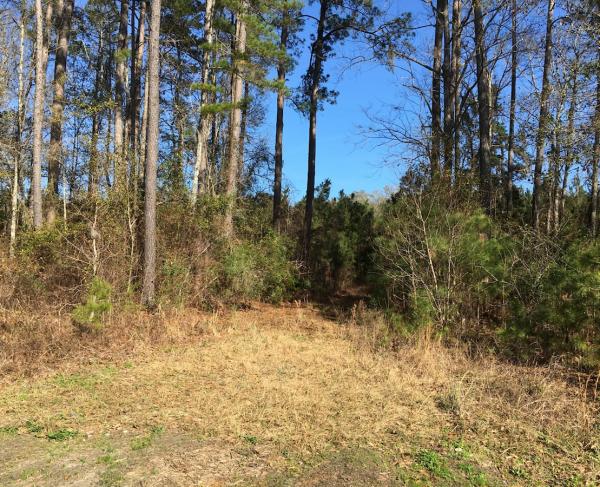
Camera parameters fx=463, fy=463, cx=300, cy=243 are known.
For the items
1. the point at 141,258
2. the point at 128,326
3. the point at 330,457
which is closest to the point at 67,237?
the point at 141,258

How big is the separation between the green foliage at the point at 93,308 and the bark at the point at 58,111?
7.84 m

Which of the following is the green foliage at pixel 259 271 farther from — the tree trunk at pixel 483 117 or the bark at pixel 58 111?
the bark at pixel 58 111

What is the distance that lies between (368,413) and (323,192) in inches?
553

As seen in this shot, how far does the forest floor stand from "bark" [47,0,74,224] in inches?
399

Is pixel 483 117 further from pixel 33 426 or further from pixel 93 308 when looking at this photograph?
pixel 33 426

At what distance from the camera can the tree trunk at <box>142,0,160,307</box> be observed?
10.2 metres

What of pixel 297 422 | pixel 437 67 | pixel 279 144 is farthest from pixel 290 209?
pixel 297 422

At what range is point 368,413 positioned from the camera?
5105 millimetres

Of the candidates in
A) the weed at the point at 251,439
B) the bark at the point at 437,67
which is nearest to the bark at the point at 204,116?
the bark at the point at 437,67

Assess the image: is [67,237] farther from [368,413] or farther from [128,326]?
[368,413]

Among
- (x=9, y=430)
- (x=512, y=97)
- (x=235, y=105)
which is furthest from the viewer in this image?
(x=512, y=97)

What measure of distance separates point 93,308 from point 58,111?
10.5m

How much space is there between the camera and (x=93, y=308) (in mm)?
7516

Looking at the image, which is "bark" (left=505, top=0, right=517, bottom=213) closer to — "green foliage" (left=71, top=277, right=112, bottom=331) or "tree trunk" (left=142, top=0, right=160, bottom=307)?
"tree trunk" (left=142, top=0, right=160, bottom=307)
